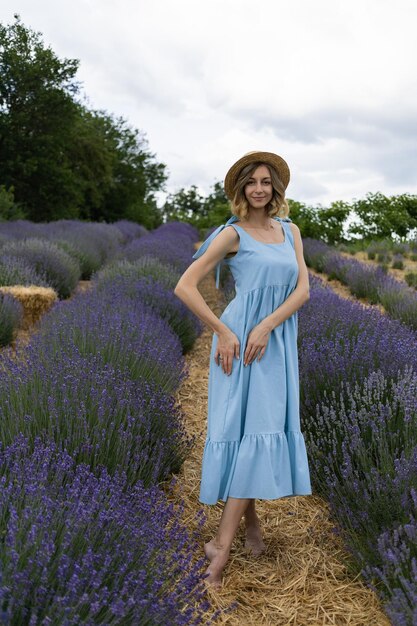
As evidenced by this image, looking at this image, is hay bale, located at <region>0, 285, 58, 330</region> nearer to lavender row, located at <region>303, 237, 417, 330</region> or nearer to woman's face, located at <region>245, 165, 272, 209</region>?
lavender row, located at <region>303, 237, 417, 330</region>

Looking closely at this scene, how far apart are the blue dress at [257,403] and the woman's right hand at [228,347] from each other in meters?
0.03

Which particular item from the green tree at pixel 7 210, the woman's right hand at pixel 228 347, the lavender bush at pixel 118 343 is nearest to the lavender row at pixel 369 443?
the woman's right hand at pixel 228 347

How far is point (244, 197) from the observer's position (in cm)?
253

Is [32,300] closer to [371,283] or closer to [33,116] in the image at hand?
[371,283]

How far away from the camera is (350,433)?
297 centimetres

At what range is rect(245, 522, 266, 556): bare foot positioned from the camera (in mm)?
2701

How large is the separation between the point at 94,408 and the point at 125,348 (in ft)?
3.14

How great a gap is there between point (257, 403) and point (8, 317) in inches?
164

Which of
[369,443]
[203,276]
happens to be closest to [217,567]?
Result: [369,443]

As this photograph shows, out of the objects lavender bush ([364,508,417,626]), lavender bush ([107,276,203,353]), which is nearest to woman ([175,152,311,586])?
lavender bush ([364,508,417,626])

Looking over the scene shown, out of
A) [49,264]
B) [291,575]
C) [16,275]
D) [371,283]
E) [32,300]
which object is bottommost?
[291,575]

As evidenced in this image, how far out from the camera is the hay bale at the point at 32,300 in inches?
264

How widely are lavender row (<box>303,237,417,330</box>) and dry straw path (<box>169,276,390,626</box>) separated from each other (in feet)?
10.7

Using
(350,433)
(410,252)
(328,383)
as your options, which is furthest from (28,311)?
(410,252)
